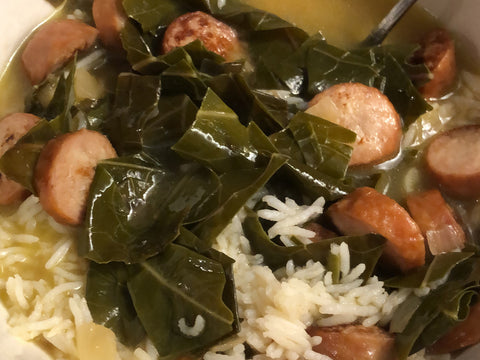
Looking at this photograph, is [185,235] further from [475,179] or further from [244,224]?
[475,179]

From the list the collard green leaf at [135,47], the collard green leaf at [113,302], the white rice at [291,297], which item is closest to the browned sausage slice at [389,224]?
the white rice at [291,297]

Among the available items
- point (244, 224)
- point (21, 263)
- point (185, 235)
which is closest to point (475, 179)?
point (244, 224)

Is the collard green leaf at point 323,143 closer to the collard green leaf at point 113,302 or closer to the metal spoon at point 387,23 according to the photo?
the metal spoon at point 387,23

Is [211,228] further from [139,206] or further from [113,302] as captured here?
[113,302]

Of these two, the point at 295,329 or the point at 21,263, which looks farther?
the point at 21,263

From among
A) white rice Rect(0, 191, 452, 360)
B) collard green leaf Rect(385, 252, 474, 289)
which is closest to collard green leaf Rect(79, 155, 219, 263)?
white rice Rect(0, 191, 452, 360)

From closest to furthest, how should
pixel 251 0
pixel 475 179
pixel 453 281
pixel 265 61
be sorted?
pixel 453 281
pixel 475 179
pixel 265 61
pixel 251 0
